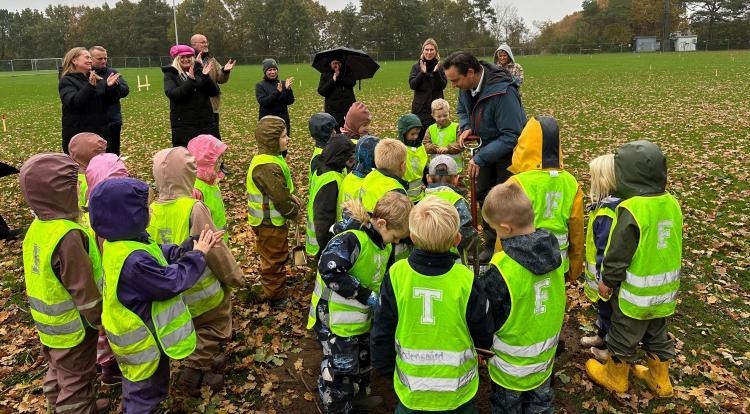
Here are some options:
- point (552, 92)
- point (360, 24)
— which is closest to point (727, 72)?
point (552, 92)

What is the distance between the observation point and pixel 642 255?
3336mm

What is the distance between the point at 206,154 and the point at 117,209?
1.75 meters

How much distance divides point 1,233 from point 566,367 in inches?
295

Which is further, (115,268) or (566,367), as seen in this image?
(566,367)

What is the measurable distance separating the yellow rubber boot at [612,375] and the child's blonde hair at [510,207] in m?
1.78

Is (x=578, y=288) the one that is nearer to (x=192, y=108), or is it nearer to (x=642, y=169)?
(x=642, y=169)

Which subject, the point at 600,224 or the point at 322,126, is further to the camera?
the point at 322,126

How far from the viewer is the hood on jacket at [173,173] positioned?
3.73 metres

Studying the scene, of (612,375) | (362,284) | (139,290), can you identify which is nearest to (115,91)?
(139,290)

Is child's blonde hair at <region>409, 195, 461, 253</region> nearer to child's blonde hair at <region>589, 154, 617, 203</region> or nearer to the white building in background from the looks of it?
child's blonde hair at <region>589, 154, 617, 203</region>

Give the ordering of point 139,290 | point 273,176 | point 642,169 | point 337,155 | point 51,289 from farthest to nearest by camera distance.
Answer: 1. point 273,176
2. point 337,155
3. point 642,169
4. point 51,289
5. point 139,290

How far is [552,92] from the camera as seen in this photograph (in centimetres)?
2316

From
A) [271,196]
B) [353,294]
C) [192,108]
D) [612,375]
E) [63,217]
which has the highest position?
[192,108]

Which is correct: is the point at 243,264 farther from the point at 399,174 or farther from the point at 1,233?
the point at 1,233
